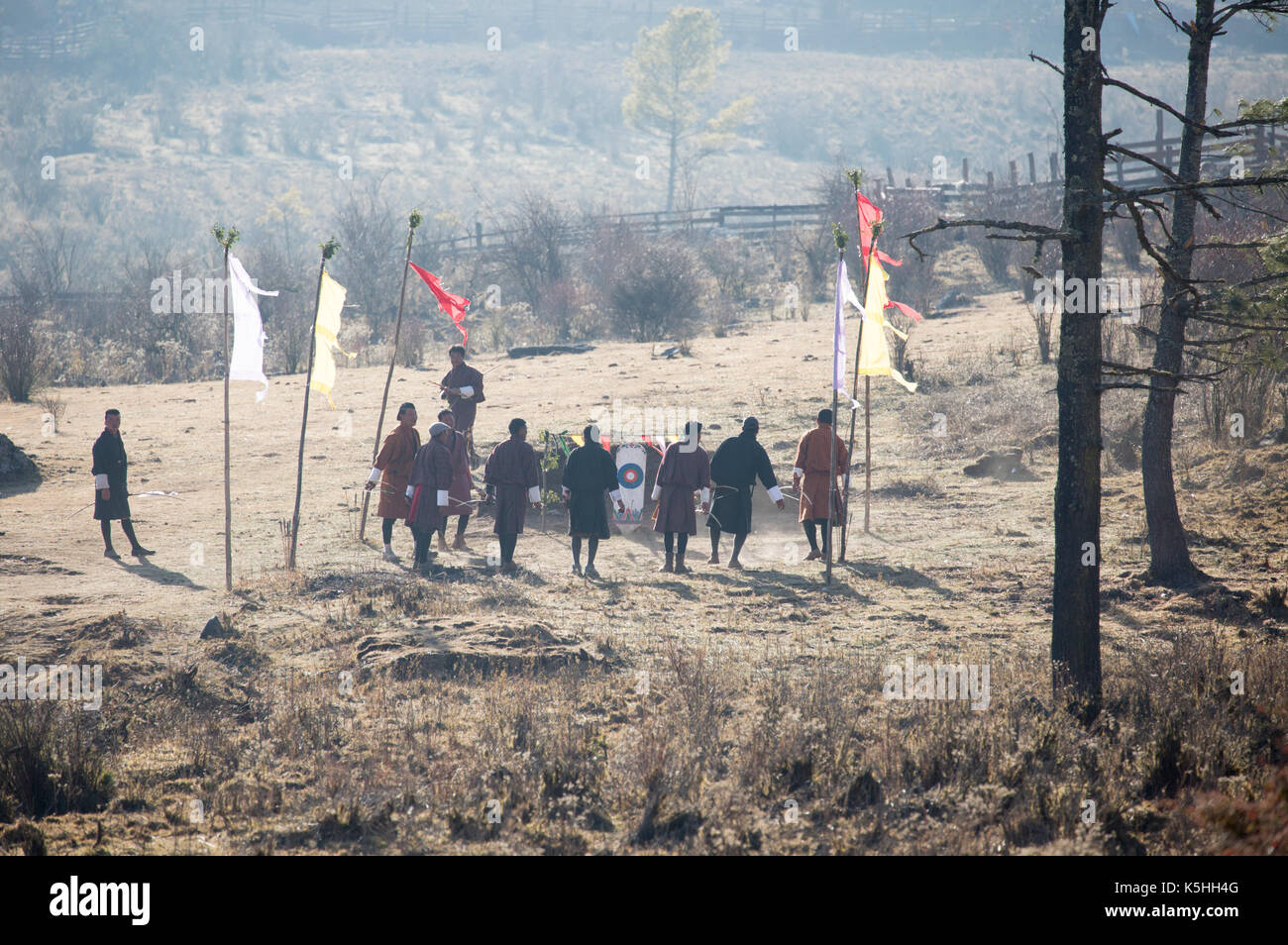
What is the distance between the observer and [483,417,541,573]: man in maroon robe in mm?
12156

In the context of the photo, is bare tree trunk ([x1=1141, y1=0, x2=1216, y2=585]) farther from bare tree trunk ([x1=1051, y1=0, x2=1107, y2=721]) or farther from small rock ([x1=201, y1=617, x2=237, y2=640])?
small rock ([x1=201, y1=617, x2=237, y2=640])

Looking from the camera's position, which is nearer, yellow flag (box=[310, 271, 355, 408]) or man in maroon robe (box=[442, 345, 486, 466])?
yellow flag (box=[310, 271, 355, 408])

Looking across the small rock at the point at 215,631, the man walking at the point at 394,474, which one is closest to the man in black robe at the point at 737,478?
the man walking at the point at 394,474

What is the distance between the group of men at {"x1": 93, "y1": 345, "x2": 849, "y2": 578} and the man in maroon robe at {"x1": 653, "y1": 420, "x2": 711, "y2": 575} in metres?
0.01

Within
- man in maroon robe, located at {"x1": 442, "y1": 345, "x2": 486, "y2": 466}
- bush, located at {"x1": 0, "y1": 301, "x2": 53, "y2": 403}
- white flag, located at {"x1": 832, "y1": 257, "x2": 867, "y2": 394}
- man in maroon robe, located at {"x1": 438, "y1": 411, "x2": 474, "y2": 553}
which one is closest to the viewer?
white flag, located at {"x1": 832, "y1": 257, "x2": 867, "y2": 394}

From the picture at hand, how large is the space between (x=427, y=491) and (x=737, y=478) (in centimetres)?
363

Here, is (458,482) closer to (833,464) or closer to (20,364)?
(833,464)

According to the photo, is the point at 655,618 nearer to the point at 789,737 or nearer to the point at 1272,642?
the point at 789,737

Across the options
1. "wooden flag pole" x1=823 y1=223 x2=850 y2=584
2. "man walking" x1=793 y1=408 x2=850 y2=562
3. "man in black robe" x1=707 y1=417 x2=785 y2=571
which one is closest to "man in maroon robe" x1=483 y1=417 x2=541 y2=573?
"man in black robe" x1=707 y1=417 x2=785 y2=571

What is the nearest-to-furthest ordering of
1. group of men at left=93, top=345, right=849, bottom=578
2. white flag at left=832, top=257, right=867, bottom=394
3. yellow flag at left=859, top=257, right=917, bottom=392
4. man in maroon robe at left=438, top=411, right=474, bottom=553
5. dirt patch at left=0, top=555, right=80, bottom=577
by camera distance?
dirt patch at left=0, top=555, right=80, bottom=577 → white flag at left=832, top=257, right=867, bottom=394 → yellow flag at left=859, top=257, right=917, bottom=392 → group of men at left=93, top=345, right=849, bottom=578 → man in maroon robe at left=438, top=411, right=474, bottom=553

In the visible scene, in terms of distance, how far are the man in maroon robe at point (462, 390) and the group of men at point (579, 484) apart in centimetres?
154

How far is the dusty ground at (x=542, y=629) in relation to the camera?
6078 millimetres

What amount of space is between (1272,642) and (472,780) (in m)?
6.30

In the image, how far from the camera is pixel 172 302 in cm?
3116
